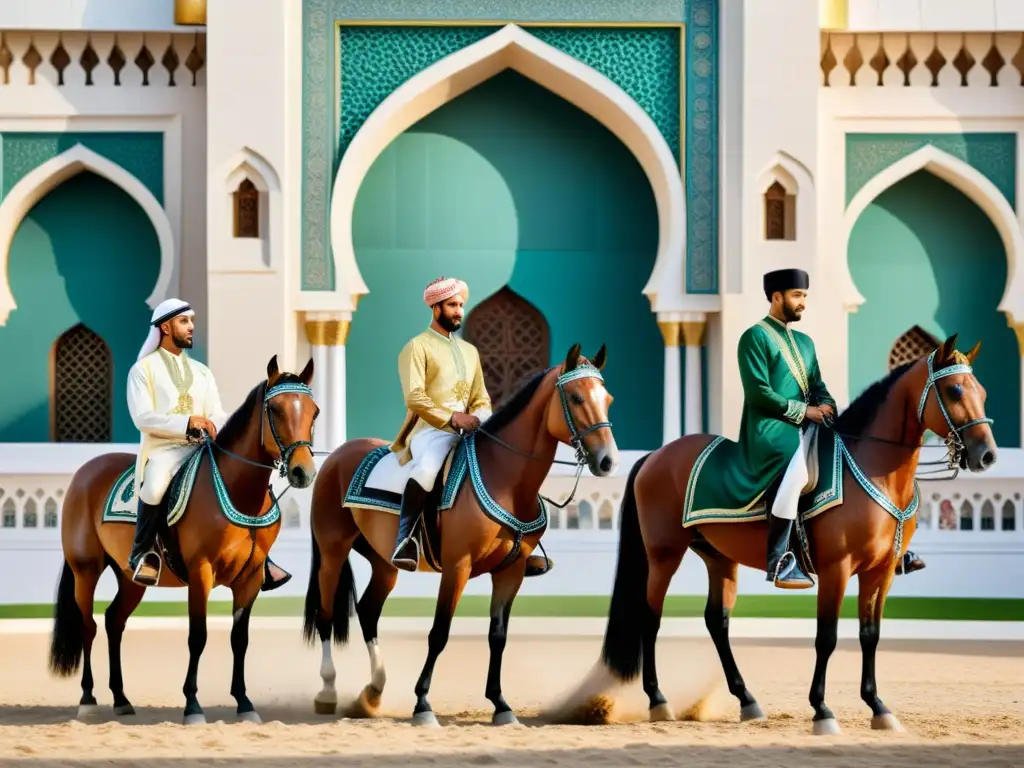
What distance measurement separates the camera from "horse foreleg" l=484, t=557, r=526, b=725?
7.32m

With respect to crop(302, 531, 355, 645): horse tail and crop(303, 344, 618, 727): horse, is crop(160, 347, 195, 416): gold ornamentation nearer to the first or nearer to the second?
crop(303, 344, 618, 727): horse

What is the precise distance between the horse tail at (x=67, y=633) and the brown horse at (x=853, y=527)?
2.29 metres

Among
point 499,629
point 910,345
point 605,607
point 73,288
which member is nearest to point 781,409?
point 499,629

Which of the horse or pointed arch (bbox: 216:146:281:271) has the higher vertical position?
pointed arch (bbox: 216:146:281:271)

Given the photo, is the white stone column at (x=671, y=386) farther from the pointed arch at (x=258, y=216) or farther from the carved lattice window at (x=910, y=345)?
the pointed arch at (x=258, y=216)

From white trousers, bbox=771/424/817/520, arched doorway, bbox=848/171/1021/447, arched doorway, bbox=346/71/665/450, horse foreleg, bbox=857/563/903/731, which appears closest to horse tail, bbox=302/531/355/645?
white trousers, bbox=771/424/817/520

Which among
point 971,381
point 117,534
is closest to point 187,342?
point 117,534

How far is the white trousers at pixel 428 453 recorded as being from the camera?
748 centimetres

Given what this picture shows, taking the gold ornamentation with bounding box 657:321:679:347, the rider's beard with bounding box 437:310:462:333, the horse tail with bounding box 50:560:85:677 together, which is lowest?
the horse tail with bounding box 50:560:85:677

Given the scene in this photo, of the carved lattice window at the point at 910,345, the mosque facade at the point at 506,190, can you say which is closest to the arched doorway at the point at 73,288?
the mosque facade at the point at 506,190

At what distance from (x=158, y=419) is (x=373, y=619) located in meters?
1.48

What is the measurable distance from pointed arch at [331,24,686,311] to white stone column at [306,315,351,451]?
39 cm

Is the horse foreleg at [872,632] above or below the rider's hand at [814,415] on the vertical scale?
below

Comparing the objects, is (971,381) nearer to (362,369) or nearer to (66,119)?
(362,369)
